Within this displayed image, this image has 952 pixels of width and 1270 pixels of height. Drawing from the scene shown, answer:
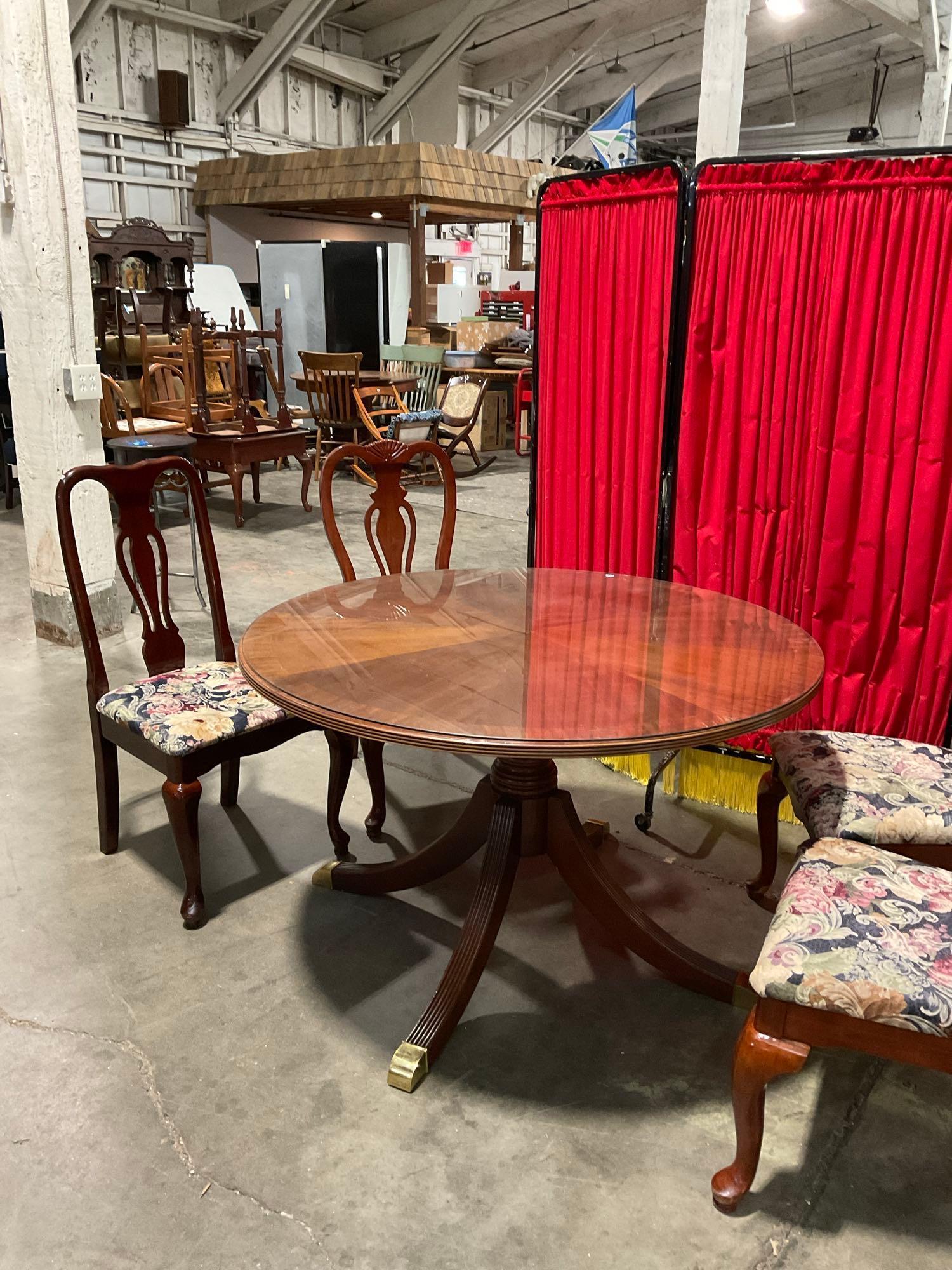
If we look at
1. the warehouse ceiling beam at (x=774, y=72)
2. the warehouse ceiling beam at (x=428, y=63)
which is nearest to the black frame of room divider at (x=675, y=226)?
the warehouse ceiling beam at (x=428, y=63)

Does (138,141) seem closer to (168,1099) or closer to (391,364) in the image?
(391,364)

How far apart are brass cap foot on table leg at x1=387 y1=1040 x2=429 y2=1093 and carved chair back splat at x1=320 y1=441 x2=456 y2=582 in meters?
1.24

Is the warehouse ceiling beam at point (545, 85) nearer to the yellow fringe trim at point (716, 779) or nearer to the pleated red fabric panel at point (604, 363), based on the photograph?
the pleated red fabric panel at point (604, 363)

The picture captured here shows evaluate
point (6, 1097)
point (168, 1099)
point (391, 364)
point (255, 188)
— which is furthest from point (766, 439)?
point (255, 188)

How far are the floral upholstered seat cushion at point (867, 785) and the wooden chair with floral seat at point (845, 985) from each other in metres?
0.24

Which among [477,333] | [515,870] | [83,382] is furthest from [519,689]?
[477,333]

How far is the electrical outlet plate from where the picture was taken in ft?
12.4

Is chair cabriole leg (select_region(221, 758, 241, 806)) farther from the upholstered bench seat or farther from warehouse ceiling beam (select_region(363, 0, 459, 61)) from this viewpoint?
warehouse ceiling beam (select_region(363, 0, 459, 61))

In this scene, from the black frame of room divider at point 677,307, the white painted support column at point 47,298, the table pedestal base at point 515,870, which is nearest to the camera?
the table pedestal base at point 515,870

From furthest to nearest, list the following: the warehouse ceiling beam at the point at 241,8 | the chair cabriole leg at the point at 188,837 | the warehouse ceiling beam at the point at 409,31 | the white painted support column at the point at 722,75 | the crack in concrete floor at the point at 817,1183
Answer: the warehouse ceiling beam at the point at 409,31
the warehouse ceiling beam at the point at 241,8
the white painted support column at the point at 722,75
the chair cabriole leg at the point at 188,837
the crack in concrete floor at the point at 817,1183

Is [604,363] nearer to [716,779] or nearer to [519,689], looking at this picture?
[716,779]

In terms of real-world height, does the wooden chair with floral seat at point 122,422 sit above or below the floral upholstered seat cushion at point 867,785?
above

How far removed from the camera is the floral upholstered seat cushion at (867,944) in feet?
4.47

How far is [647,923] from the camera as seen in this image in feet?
6.82
